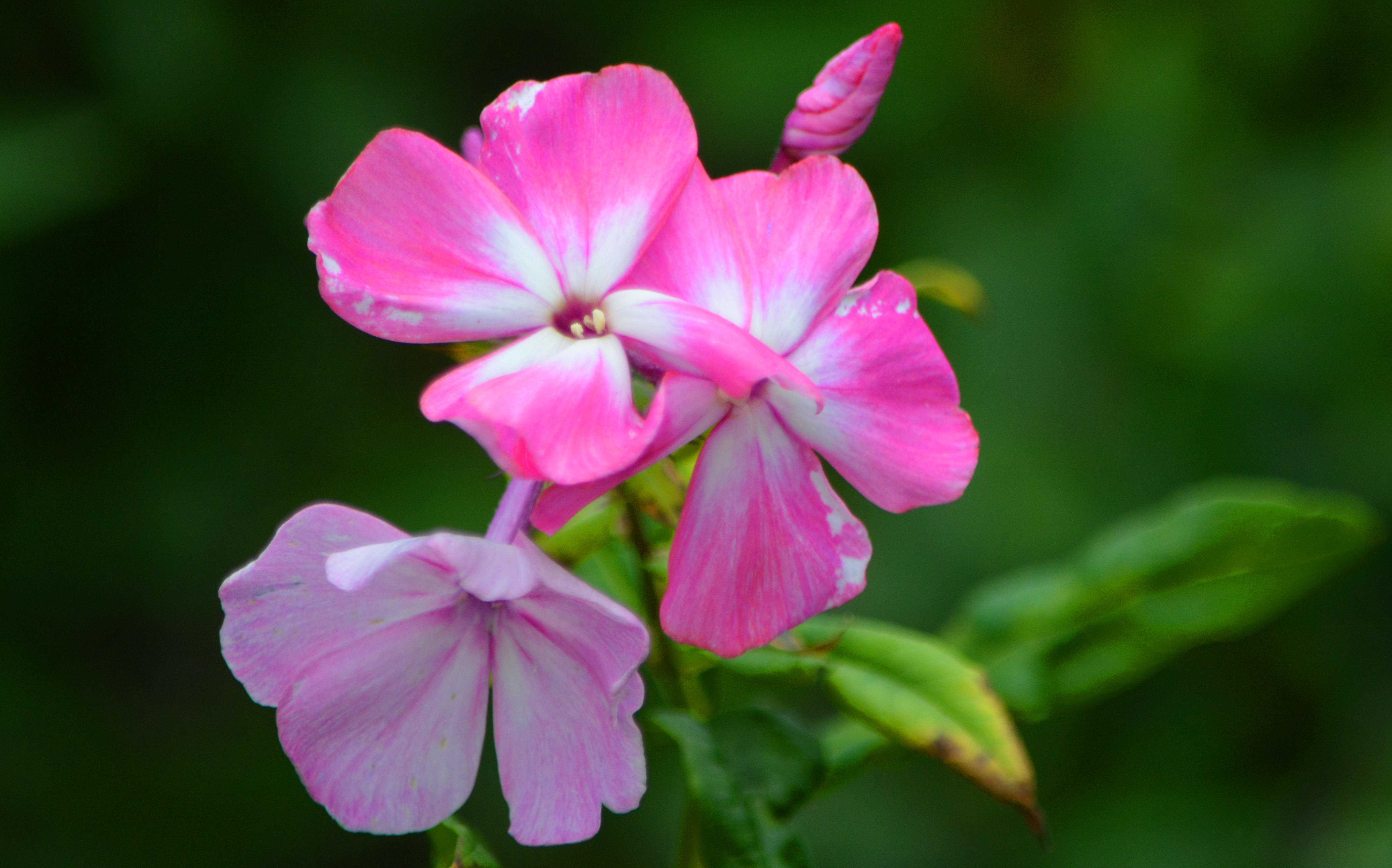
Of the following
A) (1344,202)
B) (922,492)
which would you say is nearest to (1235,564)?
(922,492)

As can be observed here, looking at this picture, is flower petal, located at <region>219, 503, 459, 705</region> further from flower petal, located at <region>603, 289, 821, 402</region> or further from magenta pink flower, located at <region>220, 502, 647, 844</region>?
flower petal, located at <region>603, 289, 821, 402</region>

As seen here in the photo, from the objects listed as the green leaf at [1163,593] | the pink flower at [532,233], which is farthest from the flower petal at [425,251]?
the green leaf at [1163,593]

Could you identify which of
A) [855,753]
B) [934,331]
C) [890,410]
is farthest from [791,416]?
[934,331]

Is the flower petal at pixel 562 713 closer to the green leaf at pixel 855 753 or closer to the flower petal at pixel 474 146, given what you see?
the flower petal at pixel 474 146

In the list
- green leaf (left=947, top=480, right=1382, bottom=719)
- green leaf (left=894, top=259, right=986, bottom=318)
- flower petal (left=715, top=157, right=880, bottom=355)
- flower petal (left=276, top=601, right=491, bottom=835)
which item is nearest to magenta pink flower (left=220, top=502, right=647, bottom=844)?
flower petal (left=276, top=601, right=491, bottom=835)

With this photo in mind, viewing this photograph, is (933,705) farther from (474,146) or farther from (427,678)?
(474,146)

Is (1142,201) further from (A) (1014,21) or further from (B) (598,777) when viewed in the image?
(B) (598,777)
